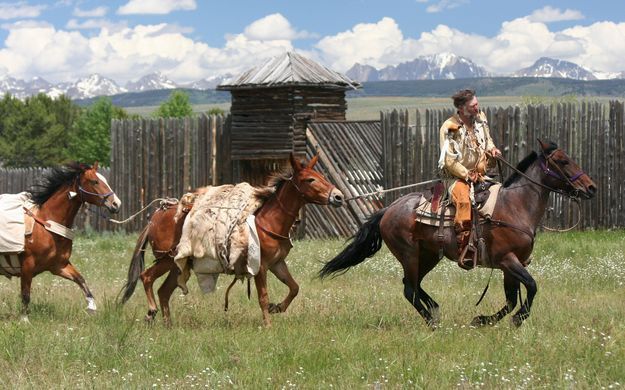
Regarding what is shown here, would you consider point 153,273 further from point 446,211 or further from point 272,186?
point 446,211

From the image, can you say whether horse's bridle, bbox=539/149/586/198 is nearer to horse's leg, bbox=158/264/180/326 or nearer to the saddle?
the saddle

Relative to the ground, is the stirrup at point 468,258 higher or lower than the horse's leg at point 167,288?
higher

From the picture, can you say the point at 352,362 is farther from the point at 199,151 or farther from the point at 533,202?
the point at 199,151

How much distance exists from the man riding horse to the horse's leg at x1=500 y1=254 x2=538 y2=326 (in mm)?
425

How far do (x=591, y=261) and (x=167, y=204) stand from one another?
6.28 metres

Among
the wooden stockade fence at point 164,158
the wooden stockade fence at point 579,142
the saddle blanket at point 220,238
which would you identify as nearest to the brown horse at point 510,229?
the saddle blanket at point 220,238

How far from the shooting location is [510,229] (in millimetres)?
8727

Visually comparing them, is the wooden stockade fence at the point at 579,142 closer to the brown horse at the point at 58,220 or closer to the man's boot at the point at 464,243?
the brown horse at the point at 58,220

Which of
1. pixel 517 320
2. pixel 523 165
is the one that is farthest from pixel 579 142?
pixel 517 320

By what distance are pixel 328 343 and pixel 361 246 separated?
201cm

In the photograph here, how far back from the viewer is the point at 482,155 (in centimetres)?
902

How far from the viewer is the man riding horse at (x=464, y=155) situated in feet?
29.0

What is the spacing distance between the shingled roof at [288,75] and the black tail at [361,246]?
1030 centimetres

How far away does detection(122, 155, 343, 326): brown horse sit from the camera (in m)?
9.04
